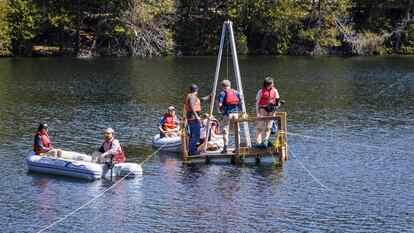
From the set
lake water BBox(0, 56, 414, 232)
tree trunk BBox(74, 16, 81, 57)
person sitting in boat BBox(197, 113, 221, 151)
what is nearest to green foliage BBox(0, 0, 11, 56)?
tree trunk BBox(74, 16, 81, 57)

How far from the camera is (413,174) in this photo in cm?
2958

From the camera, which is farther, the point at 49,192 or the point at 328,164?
the point at 328,164

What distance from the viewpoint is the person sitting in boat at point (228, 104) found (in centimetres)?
3066

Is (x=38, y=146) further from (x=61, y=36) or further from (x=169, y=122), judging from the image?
(x=61, y=36)

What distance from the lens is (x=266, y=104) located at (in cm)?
3109

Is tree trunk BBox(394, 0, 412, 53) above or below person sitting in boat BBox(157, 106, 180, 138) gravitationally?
above

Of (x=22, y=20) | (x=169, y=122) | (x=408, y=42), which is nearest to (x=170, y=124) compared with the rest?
(x=169, y=122)

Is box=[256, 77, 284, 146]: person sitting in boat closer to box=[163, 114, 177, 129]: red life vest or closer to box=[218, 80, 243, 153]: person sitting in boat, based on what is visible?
box=[218, 80, 243, 153]: person sitting in boat

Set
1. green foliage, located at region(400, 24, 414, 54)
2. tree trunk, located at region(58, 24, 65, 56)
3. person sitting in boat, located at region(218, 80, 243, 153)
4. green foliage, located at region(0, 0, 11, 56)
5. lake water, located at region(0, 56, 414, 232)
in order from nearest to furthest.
A: lake water, located at region(0, 56, 414, 232) < person sitting in boat, located at region(218, 80, 243, 153) < green foliage, located at region(0, 0, 11, 56) < tree trunk, located at region(58, 24, 65, 56) < green foliage, located at region(400, 24, 414, 54)

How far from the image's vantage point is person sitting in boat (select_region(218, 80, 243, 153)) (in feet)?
101

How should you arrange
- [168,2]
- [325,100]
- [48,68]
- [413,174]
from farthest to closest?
[168,2]
[48,68]
[325,100]
[413,174]

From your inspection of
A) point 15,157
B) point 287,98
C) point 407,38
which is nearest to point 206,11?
point 407,38

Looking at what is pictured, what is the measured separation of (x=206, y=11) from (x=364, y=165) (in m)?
63.5

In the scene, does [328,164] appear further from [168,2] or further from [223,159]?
[168,2]
